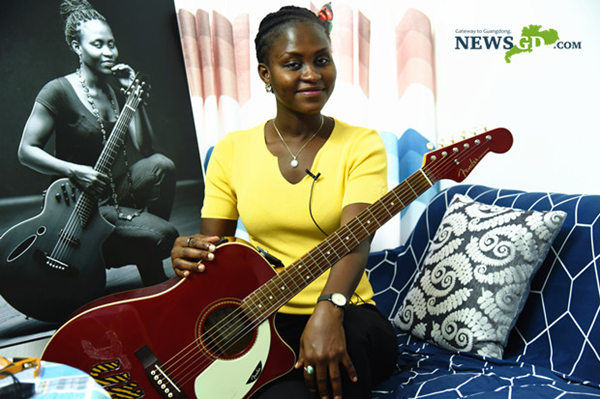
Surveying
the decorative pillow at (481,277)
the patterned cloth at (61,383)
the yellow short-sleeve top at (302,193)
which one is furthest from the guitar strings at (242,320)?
the decorative pillow at (481,277)

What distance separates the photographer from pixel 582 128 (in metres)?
1.88

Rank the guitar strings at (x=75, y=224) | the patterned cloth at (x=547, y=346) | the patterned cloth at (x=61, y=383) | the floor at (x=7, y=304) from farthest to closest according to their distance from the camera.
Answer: the guitar strings at (x=75, y=224)
the floor at (x=7, y=304)
the patterned cloth at (x=547, y=346)
the patterned cloth at (x=61, y=383)

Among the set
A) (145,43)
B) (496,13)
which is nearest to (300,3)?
(145,43)

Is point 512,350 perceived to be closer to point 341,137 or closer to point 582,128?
point 341,137

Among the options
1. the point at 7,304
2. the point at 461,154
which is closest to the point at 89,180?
the point at 7,304

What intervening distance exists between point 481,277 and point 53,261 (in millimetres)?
1425

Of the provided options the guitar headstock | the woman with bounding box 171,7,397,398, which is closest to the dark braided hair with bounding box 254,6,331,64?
the woman with bounding box 171,7,397,398

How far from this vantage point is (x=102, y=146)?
173cm

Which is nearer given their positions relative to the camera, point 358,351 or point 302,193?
point 358,351

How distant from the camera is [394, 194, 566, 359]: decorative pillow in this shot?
1.30 meters

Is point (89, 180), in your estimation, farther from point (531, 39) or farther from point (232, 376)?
point (531, 39)

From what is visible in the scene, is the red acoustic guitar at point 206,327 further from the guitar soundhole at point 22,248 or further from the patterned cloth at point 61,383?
the guitar soundhole at point 22,248

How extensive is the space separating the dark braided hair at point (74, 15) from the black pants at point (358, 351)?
127 centimetres

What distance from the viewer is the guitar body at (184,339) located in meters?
0.95
